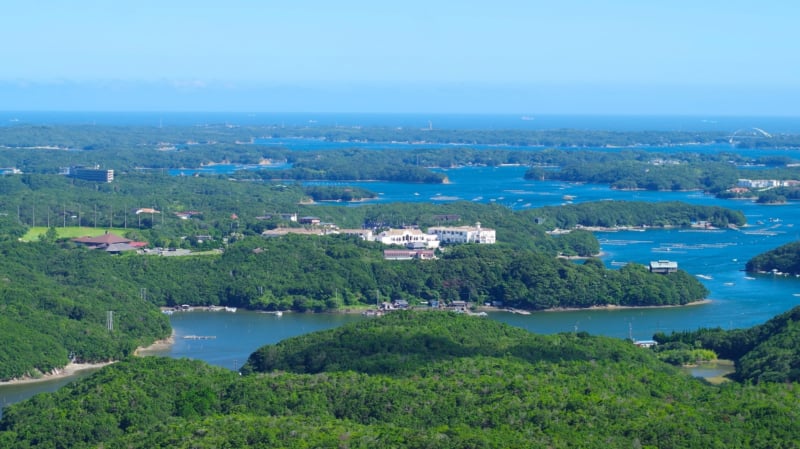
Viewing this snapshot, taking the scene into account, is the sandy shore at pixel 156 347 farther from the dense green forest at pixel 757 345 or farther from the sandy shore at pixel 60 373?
the dense green forest at pixel 757 345

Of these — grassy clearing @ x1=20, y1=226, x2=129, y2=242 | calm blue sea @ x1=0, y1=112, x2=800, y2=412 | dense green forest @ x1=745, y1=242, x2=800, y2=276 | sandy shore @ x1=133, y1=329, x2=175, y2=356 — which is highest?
dense green forest @ x1=745, y1=242, x2=800, y2=276

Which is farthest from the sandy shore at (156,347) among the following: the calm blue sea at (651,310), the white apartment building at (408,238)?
the white apartment building at (408,238)

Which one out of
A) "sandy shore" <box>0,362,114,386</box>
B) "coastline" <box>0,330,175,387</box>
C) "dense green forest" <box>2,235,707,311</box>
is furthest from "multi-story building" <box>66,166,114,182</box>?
"sandy shore" <box>0,362,114,386</box>

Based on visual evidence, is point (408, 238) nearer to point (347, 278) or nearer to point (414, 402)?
point (347, 278)

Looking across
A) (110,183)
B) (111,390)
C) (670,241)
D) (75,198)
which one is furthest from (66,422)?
(110,183)

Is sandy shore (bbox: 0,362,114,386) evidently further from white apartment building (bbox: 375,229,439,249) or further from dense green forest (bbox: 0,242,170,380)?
white apartment building (bbox: 375,229,439,249)

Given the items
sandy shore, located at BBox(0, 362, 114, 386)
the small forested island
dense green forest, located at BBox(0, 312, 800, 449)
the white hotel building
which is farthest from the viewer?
the white hotel building

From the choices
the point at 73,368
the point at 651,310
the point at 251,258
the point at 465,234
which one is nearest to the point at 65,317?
the point at 73,368
